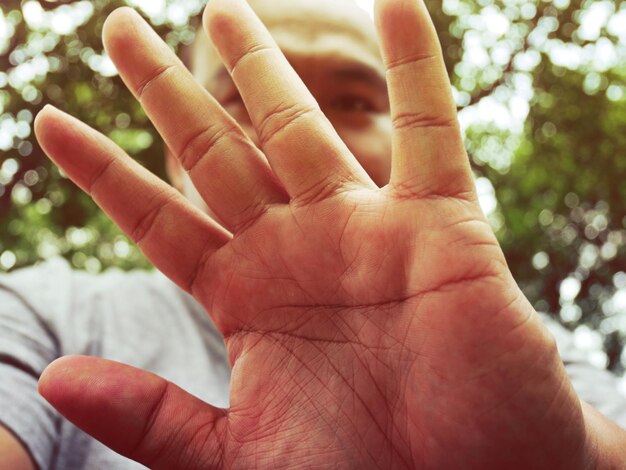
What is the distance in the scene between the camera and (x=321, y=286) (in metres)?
1.21

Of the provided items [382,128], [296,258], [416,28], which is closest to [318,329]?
[296,258]

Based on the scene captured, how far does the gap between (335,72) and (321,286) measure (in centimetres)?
126

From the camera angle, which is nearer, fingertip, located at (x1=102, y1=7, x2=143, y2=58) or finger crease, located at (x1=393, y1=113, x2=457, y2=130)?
finger crease, located at (x1=393, y1=113, x2=457, y2=130)

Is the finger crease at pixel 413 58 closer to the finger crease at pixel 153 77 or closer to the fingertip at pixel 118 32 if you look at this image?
the finger crease at pixel 153 77

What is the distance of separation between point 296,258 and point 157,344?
0.98 meters

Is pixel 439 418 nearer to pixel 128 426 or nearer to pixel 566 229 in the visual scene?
pixel 128 426

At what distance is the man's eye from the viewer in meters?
2.28

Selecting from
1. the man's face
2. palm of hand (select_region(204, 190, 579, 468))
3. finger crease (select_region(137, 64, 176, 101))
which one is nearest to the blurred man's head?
the man's face

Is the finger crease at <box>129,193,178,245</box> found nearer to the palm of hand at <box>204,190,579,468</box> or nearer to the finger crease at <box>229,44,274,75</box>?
the palm of hand at <box>204,190,579,468</box>

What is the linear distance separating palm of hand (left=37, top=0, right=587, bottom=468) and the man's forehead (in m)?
0.92

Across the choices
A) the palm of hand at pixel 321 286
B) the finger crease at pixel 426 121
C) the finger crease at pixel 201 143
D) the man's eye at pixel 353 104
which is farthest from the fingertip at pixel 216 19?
the man's eye at pixel 353 104

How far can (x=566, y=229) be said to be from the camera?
25.5 ft

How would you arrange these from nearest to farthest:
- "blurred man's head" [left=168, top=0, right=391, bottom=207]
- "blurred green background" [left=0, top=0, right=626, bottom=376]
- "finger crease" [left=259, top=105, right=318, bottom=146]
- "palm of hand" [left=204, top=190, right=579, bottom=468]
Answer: "palm of hand" [left=204, top=190, right=579, bottom=468], "finger crease" [left=259, top=105, right=318, bottom=146], "blurred man's head" [left=168, top=0, right=391, bottom=207], "blurred green background" [left=0, top=0, right=626, bottom=376]

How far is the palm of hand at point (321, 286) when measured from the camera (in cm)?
104
